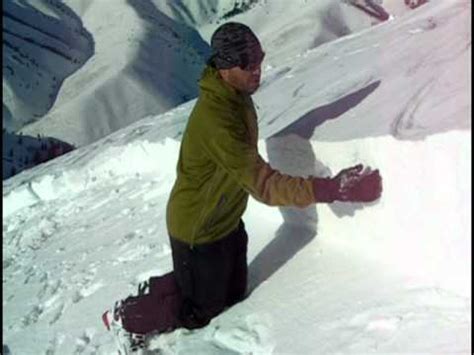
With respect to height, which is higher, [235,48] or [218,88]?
[235,48]

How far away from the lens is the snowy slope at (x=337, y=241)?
8.89ft

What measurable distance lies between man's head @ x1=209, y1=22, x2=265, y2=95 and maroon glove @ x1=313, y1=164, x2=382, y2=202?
45 centimetres

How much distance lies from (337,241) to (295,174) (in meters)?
0.37

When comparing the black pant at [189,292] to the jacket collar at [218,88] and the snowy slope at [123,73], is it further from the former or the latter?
the snowy slope at [123,73]

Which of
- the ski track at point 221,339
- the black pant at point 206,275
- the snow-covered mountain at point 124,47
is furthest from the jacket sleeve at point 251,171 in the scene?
the snow-covered mountain at point 124,47

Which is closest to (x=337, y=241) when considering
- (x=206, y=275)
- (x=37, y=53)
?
(x=206, y=275)

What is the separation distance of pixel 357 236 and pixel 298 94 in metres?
2.03

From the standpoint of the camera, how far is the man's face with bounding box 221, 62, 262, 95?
293cm

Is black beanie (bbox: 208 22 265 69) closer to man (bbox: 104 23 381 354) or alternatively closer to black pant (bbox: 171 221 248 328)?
man (bbox: 104 23 381 354)

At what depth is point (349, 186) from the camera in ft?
9.11

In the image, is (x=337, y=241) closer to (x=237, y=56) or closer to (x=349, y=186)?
(x=349, y=186)

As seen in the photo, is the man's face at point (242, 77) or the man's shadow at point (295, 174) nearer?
the man's face at point (242, 77)

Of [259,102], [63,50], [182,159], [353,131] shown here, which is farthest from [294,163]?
[63,50]

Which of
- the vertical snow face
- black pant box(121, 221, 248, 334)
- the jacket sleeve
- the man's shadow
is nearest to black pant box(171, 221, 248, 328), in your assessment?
black pant box(121, 221, 248, 334)
